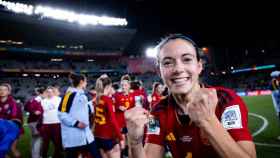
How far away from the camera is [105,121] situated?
18.9 feet

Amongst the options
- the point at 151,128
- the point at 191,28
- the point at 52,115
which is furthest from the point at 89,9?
the point at 151,128

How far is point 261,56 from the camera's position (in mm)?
54500

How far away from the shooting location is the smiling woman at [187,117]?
1.49 m

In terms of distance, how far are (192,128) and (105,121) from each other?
3.97 meters

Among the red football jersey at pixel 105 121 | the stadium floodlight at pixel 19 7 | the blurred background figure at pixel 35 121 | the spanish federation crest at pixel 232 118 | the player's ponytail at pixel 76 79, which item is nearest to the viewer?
the spanish federation crest at pixel 232 118

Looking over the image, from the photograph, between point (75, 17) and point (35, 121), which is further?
point (75, 17)

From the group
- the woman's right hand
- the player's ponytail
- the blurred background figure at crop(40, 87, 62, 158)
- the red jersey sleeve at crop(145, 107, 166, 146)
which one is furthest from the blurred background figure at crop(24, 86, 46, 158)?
the woman's right hand

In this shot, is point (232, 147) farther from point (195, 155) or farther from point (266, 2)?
point (266, 2)

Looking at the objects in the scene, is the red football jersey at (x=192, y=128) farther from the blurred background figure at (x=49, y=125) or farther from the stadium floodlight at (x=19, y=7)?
the stadium floodlight at (x=19, y=7)

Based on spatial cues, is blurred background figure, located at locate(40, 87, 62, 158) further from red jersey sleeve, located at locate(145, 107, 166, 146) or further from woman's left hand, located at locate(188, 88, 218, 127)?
woman's left hand, located at locate(188, 88, 218, 127)

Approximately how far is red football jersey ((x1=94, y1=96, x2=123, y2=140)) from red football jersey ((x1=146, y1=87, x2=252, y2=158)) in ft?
11.6

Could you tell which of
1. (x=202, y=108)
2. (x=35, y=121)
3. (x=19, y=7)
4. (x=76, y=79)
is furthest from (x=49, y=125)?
(x=19, y=7)

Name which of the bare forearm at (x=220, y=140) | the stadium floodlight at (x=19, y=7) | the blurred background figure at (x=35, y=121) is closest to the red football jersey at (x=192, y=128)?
the bare forearm at (x=220, y=140)

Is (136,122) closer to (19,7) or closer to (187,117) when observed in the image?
(187,117)
